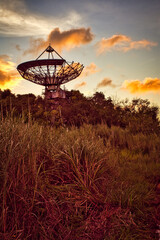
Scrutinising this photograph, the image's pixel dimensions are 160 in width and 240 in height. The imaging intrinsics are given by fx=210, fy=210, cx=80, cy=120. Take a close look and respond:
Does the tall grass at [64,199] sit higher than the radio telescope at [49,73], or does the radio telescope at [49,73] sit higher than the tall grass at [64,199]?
the radio telescope at [49,73]

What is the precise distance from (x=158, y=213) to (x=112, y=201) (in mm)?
695

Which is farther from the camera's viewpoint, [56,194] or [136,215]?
[56,194]

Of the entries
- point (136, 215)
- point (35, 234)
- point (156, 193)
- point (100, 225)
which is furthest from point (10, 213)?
point (156, 193)

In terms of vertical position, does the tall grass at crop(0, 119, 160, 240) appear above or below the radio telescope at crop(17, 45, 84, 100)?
below

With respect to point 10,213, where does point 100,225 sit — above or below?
below

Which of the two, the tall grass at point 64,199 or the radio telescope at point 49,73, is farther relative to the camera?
the radio telescope at point 49,73

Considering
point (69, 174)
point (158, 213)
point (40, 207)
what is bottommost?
point (158, 213)

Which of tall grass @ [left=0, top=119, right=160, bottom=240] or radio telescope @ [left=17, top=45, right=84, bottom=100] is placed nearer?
tall grass @ [left=0, top=119, right=160, bottom=240]

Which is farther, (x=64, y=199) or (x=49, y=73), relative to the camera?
(x=49, y=73)

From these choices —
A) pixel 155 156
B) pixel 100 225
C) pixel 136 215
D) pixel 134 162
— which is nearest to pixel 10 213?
pixel 100 225

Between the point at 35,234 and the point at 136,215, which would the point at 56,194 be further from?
the point at 136,215

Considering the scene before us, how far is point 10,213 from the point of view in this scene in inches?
100

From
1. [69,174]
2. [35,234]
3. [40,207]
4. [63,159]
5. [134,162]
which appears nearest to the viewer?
[35,234]

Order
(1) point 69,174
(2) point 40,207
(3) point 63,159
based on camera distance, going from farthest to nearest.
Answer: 1. (3) point 63,159
2. (1) point 69,174
3. (2) point 40,207
